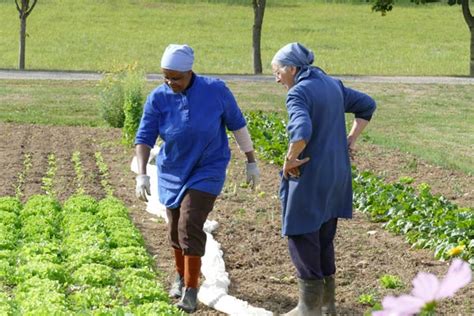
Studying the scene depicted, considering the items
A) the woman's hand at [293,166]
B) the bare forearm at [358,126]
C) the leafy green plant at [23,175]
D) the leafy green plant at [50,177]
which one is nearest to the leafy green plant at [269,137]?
the leafy green plant at [50,177]

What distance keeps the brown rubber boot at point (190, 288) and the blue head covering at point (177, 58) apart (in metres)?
1.13

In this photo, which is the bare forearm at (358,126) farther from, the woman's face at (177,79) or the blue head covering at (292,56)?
the woman's face at (177,79)

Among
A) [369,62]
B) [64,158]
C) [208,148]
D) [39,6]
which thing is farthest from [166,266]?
[39,6]

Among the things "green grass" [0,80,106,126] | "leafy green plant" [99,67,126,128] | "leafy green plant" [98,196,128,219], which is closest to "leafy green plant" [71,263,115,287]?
"leafy green plant" [98,196,128,219]

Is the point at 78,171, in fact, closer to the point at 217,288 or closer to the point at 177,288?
the point at 177,288

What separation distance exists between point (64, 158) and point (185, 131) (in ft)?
23.2

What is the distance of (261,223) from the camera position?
858 centimetres

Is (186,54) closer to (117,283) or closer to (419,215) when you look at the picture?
(117,283)

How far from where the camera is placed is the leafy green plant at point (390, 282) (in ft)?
20.4

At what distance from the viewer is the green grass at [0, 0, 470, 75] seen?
120 feet

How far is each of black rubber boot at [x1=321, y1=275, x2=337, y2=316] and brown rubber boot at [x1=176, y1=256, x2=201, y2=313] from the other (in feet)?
2.62

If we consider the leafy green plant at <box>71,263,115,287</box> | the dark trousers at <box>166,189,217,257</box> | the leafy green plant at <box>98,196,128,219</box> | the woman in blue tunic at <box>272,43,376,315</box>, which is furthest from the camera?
the leafy green plant at <box>98,196,128,219</box>

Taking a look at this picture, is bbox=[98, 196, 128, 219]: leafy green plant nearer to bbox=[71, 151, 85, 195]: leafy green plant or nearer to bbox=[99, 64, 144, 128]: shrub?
bbox=[71, 151, 85, 195]: leafy green plant

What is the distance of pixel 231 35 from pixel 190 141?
143 ft
